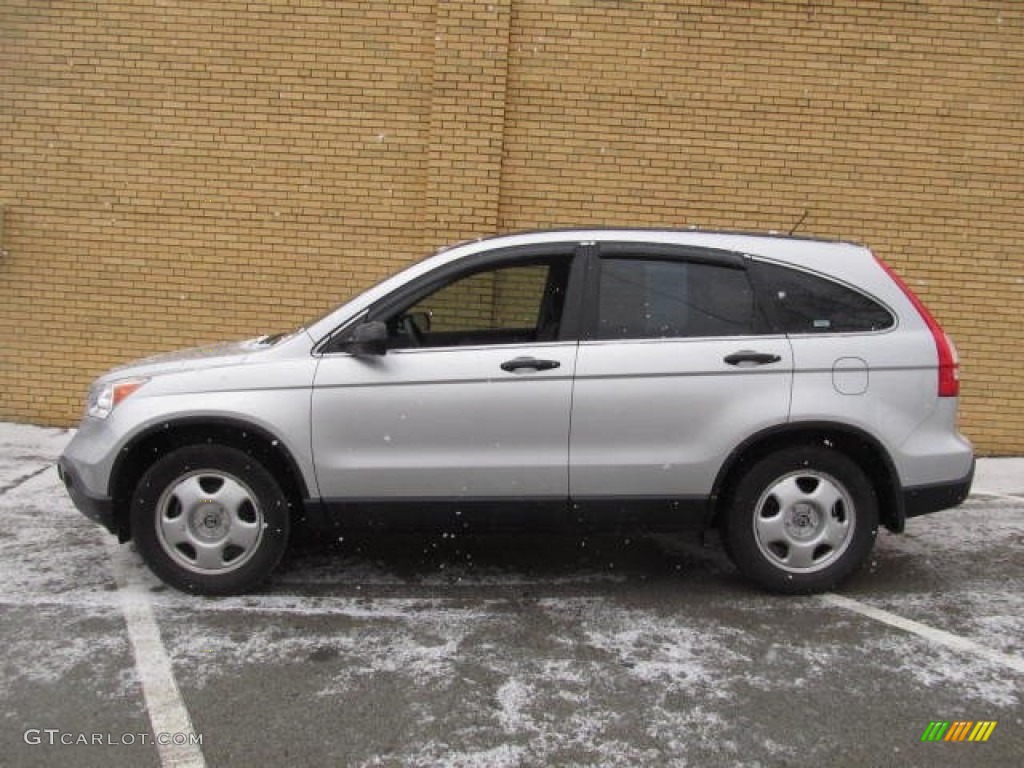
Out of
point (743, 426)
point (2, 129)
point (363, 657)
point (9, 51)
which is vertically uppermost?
point (9, 51)

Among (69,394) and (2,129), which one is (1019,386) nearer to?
(69,394)

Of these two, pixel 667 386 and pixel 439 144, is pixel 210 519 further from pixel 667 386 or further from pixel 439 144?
pixel 439 144

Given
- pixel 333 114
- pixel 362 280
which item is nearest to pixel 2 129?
pixel 333 114

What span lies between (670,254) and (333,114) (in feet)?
13.9

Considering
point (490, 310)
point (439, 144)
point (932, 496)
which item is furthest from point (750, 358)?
point (439, 144)

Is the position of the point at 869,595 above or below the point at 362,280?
below

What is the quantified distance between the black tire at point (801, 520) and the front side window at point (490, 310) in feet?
4.07

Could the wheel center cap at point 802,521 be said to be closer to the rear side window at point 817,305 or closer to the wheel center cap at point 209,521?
the rear side window at point 817,305

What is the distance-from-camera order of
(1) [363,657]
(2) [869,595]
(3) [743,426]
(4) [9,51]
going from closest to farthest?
1. (1) [363,657]
2. (3) [743,426]
3. (2) [869,595]
4. (4) [9,51]

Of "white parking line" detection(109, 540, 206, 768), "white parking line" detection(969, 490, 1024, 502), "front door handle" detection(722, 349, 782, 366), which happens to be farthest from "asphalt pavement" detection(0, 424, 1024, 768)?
"white parking line" detection(969, 490, 1024, 502)

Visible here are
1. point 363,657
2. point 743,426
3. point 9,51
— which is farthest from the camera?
point 9,51

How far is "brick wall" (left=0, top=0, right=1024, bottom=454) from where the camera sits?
7145 mm

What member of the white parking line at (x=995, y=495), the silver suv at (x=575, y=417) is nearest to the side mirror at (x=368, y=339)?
the silver suv at (x=575, y=417)

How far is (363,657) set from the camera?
3447mm
